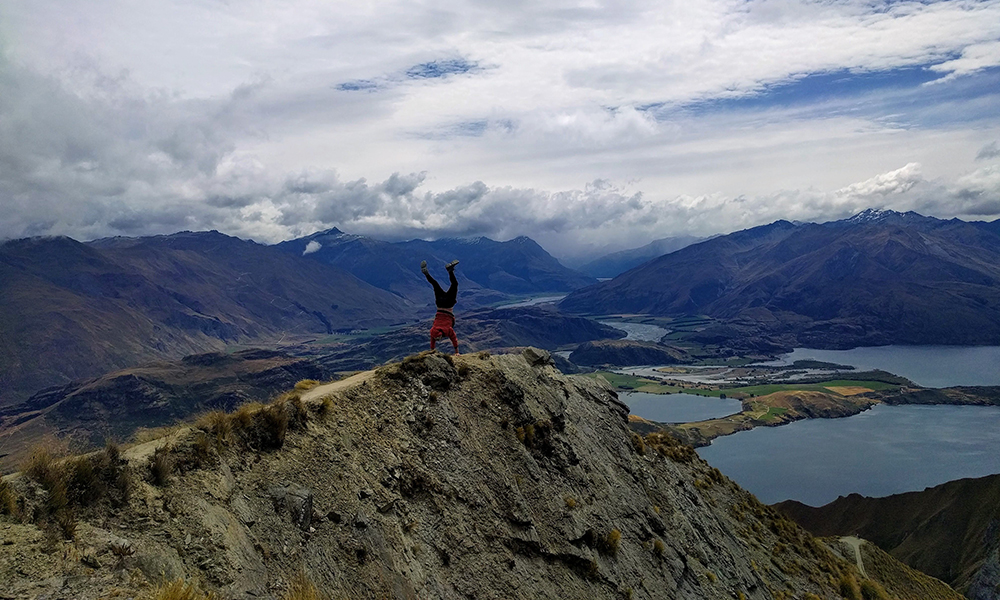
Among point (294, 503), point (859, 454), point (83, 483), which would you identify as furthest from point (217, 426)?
point (859, 454)

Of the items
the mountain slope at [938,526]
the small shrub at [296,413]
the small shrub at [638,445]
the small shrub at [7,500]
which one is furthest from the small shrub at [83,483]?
the mountain slope at [938,526]

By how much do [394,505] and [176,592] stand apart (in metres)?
7.44

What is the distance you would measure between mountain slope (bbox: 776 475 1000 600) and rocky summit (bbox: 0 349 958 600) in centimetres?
5522

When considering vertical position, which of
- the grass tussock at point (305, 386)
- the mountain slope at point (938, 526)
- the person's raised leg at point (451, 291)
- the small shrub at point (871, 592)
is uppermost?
the person's raised leg at point (451, 291)

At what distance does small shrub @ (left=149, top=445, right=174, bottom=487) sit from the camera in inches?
483

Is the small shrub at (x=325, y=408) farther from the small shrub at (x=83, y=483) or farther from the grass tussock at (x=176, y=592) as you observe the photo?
the grass tussock at (x=176, y=592)

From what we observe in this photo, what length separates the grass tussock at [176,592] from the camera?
8.98 metres

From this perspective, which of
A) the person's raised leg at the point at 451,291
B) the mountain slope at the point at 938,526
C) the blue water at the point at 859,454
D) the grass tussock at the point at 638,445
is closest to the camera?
the person's raised leg at the point at 451,291

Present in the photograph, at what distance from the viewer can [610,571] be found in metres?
20.9

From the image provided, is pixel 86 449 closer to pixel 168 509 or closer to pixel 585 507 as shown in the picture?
pixel 168 509

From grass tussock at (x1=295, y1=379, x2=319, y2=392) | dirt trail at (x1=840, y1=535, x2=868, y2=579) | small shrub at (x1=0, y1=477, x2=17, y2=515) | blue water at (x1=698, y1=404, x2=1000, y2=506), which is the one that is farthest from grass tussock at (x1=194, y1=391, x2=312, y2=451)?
blue water at (x1=698, y1=404, x2=1000, y2=506)

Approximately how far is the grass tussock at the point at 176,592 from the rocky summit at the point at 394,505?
0.81 ft

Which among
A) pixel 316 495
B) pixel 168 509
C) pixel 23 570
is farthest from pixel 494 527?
pixel 23 570

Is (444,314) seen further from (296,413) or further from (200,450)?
(200,450)
